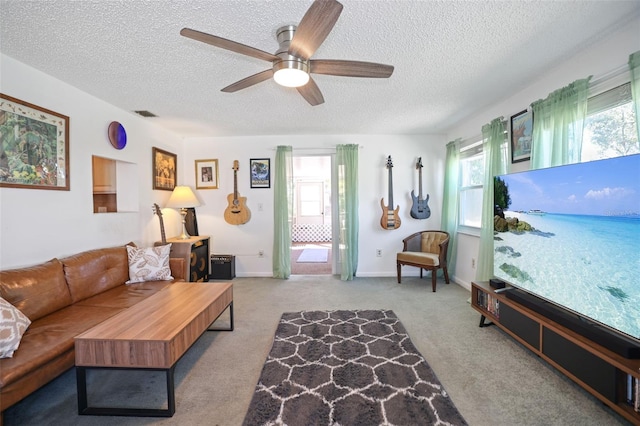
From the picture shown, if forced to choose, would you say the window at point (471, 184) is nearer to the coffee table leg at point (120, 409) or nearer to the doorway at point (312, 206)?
the coffee table leg at point (120, 409)

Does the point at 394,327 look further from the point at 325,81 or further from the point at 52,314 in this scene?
the point at 52,314

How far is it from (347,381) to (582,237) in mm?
1696

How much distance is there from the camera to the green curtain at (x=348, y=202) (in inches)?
161

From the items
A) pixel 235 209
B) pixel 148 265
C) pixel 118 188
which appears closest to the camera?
pixel 148 265

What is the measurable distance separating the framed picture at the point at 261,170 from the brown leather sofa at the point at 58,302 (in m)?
2.09

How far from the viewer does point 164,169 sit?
3.77m

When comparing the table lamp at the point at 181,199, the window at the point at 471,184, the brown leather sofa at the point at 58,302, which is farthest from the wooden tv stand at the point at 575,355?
the table lamp at the point at 181,199

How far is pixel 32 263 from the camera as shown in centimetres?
210

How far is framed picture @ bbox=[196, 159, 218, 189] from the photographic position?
4301 mm

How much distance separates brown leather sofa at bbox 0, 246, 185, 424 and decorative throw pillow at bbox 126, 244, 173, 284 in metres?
0.06

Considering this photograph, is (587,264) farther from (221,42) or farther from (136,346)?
(136,346)

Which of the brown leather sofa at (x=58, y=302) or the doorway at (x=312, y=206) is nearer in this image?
the brown leather sofa at (x=58, y=302)


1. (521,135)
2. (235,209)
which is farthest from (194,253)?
(521,135)

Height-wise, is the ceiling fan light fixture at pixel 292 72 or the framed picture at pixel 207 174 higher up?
the ceiling fan light fixture at pixel 292 72
